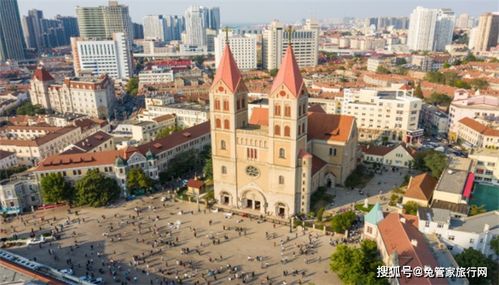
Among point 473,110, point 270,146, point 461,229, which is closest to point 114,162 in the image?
point 270,146

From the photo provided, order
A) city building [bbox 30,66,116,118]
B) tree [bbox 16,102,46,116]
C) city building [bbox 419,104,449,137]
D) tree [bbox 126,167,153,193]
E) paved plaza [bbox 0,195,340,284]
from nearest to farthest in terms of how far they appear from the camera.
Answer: paved plaza [bbox 0,195,340,284] < tree [bbox 126,167,153,193] < city building [bbox 419,104,449,137] < city building [bbox 30,66,116,118] < tree [bbox 16,102,46,116]

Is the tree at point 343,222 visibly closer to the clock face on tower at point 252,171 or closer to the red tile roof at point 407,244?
the red tile roof at point 407,244

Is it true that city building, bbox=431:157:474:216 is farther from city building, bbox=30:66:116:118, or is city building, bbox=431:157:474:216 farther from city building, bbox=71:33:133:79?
city building, bbox=71:33:133:79

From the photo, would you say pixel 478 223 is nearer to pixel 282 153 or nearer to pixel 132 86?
pixel 282 153

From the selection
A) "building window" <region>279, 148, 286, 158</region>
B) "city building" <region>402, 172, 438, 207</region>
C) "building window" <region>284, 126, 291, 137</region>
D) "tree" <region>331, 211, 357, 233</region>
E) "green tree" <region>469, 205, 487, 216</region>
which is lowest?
"tree" <region>331, 211, 357, 233</region>

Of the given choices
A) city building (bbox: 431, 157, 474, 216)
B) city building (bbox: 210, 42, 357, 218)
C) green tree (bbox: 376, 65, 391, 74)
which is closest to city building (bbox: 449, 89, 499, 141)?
city building (bbox: 431, 157, 474, 216)

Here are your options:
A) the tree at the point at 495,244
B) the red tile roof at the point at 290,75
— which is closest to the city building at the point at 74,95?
the red tile roof at the point at 290,75
